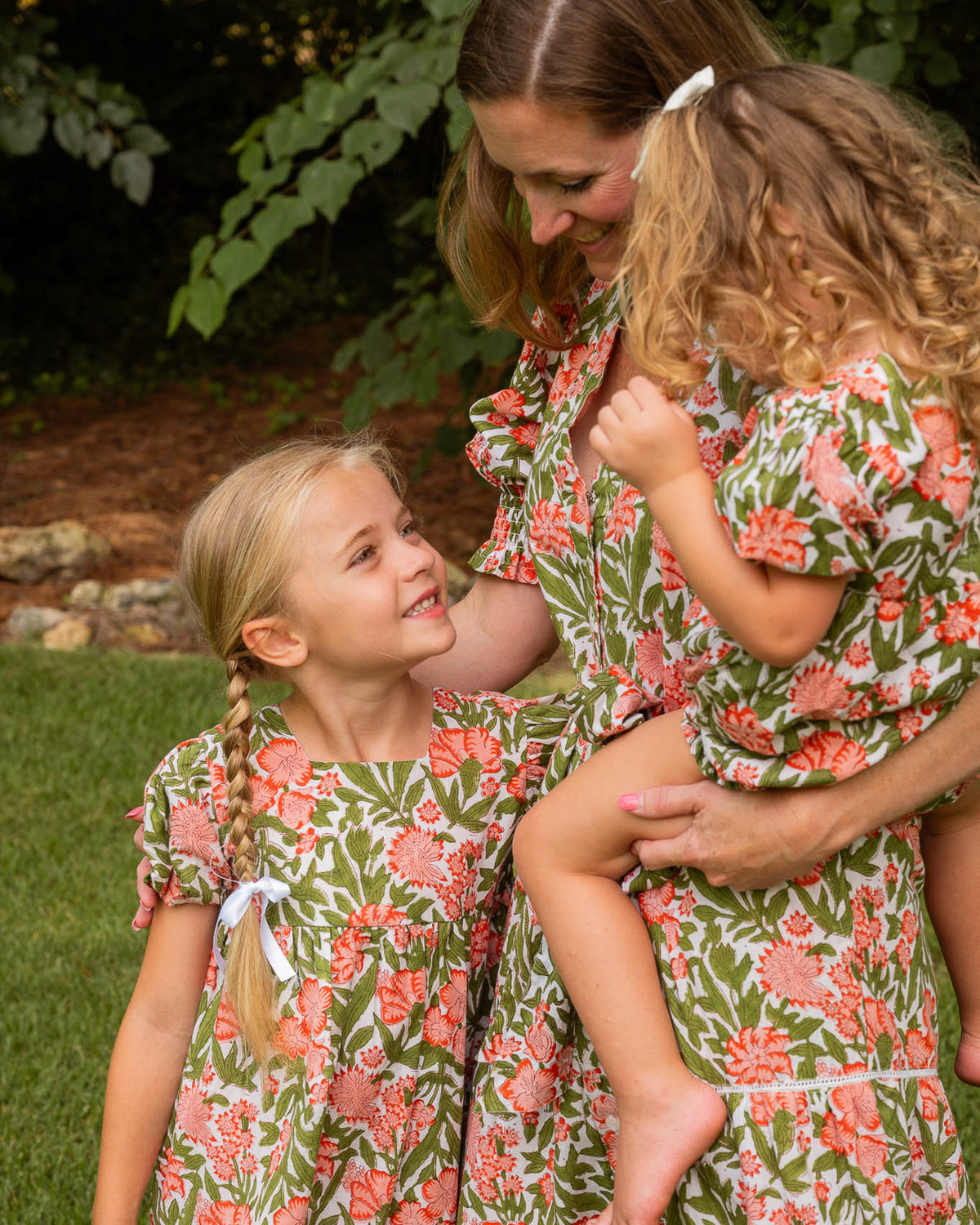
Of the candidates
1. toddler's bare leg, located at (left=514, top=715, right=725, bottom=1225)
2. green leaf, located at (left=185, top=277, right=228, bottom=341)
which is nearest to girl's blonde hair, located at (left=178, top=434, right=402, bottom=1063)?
toddler's bare leg, located at (left=514, top=715, right=725, bottom=1225)

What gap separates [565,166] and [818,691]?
712 mm

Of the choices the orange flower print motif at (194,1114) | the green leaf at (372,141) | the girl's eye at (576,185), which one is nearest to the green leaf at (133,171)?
the green leaf at (372,141)

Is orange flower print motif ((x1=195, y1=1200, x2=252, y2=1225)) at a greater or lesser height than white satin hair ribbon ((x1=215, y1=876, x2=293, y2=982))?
lesser

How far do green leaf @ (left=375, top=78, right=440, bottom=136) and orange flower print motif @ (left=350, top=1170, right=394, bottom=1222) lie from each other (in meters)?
2.74

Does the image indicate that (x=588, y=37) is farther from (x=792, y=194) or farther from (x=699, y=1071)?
(x=699, y=1071)

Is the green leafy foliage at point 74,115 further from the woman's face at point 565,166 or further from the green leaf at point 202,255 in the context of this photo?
the woman's face at point 565,166

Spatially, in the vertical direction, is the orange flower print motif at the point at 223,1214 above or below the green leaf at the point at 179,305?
below

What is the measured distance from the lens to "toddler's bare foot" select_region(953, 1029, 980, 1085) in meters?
1.80

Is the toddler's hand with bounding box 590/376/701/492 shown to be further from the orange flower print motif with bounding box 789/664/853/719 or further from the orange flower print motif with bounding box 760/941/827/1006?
the orange flower print motif with bounding box 760/941/827/1006

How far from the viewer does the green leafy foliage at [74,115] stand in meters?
5.10

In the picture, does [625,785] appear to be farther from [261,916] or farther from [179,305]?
[179,305]

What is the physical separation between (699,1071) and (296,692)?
0.70 m

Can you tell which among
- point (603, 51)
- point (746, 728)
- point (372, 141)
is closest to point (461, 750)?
point (746, 728)

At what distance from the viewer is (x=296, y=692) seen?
6.07ft
